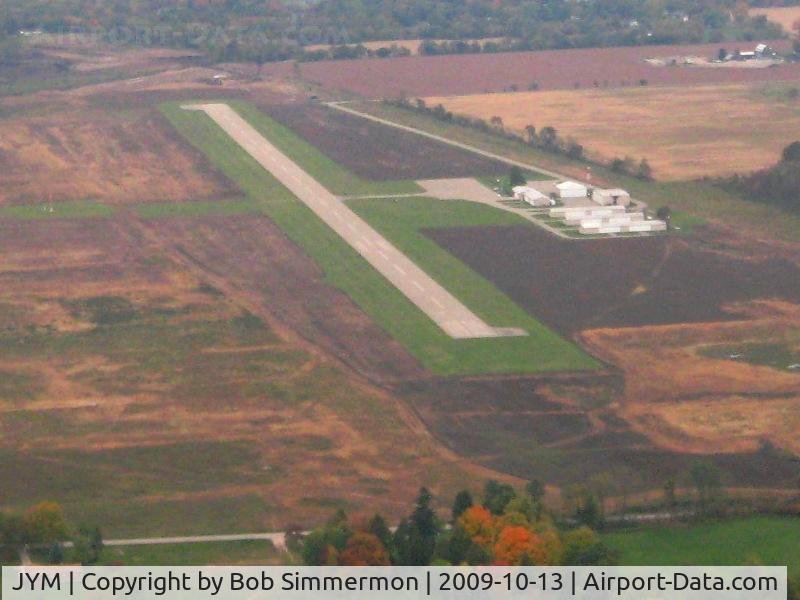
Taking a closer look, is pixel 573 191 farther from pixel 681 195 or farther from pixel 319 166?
pixel 319 166

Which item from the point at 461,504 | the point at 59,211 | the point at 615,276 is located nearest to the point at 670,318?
the point at 615,276

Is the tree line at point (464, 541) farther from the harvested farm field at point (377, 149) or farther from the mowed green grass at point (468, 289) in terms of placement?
the harvested farm field at point (377, 149)

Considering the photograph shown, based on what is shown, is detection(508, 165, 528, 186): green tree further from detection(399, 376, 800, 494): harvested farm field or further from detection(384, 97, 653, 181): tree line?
detection(399, 376, 800, 494): harvested farm field

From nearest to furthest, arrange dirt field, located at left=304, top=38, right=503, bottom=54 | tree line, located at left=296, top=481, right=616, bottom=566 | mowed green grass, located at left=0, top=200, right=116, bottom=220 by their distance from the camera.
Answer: tree line, located at left=296, top=481, right=616, bottom=566 < mowed green grass, located at left=0, top=200, right=116, bottom=220 < dirt field, located at left=304, top=38, right=503, bottom=54

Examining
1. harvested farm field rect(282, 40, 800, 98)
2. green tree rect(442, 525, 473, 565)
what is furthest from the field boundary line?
green tree rect(442, 525, 473, 565)

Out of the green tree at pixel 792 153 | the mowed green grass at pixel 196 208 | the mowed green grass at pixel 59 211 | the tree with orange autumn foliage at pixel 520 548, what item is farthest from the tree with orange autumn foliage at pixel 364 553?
the green tree at pixel 792 153

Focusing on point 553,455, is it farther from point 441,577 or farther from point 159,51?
point 159,51
